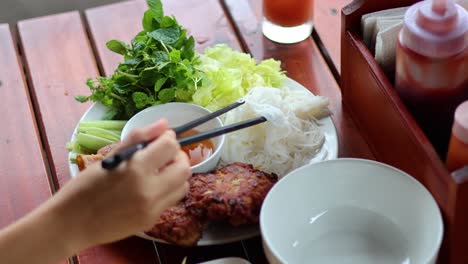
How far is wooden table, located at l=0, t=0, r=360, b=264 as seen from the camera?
1.16 meters

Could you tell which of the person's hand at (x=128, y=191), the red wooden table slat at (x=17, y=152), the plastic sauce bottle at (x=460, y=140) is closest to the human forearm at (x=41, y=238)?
the person's hand at (x=128, y=191)

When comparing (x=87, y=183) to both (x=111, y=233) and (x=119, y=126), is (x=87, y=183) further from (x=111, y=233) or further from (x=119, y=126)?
(x=119, y=126)

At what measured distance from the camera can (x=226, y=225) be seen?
1.13 m

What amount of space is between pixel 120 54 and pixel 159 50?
135 millimetres

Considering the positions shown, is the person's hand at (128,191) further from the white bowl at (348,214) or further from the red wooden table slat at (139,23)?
the red wooden table slat at (139,23)

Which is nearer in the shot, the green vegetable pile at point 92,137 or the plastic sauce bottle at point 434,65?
the plastic sauce bottle at point 434,65

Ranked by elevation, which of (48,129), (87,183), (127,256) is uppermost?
(87,183)

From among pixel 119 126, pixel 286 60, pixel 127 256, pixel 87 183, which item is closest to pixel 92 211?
pixel 87 183

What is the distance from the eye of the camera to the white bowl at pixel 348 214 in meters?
1.04

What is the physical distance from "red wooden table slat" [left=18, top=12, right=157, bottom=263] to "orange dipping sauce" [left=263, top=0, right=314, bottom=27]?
0.39 m

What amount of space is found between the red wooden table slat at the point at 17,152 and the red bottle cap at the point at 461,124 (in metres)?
0.70

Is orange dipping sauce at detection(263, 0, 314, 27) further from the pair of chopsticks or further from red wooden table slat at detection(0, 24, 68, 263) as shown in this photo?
red wooden table slat at detection(0, 24, 68, 263)

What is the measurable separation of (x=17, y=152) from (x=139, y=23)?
0.42 m

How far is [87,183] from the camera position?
907mm
